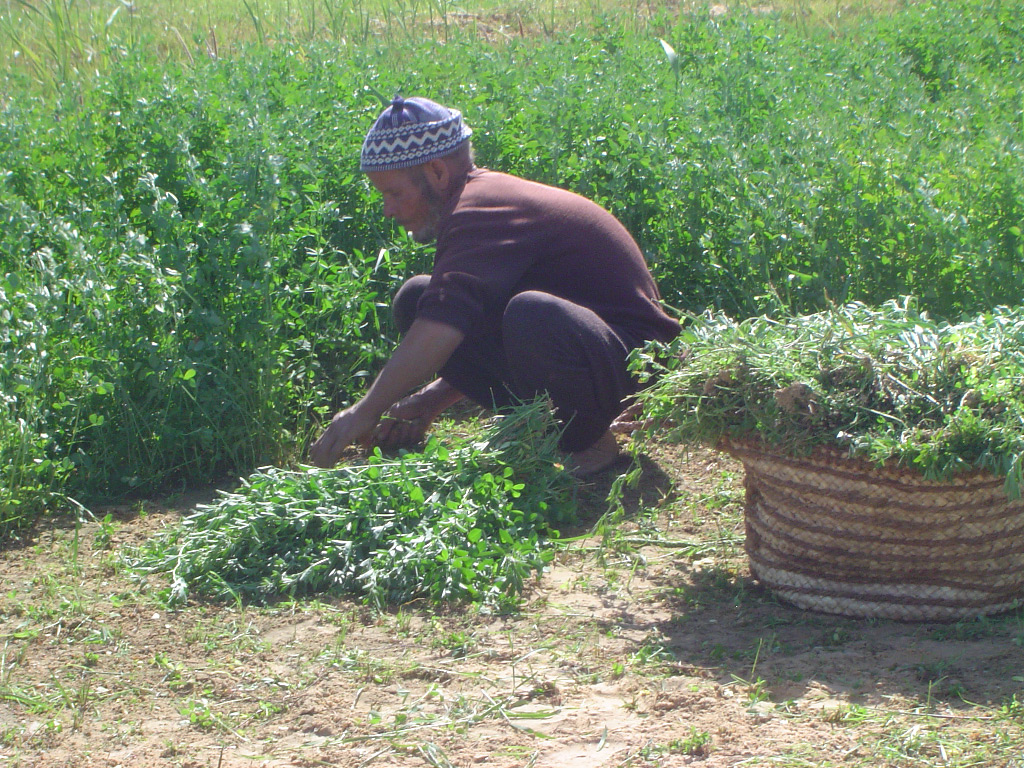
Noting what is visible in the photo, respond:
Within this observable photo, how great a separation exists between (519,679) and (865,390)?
1.11 meters

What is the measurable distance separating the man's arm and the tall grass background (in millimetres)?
667

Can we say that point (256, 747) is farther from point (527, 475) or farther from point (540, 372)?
point (540, 372)

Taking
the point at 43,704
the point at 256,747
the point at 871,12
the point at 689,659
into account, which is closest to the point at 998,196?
the point at 689,659

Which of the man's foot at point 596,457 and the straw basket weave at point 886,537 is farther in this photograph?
the man's foot at point 596,457

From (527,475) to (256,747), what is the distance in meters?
1.45

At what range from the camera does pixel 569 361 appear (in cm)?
358

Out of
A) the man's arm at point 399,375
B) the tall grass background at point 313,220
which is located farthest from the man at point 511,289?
the tall grass background at point 313,220

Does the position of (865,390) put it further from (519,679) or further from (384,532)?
(384,532)

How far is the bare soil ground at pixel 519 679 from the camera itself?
2.21 m

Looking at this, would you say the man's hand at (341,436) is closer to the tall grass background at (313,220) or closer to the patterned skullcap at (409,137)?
the tall grass background at (313,220)

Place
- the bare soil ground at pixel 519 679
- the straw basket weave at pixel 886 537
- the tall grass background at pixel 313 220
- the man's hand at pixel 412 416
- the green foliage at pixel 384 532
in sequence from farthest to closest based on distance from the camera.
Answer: the man's hand at pixel 412 416
the tall grass background at pixel 313 220
the green foliage at pixel 384 532
the straw basket weave at pixel 886 537
the bare soil ground at pixel 519 679

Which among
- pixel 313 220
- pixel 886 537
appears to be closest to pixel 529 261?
pixel 313 220

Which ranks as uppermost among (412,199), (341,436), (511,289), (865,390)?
(412,199)

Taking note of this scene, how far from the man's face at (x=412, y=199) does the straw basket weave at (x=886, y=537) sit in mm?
1555
